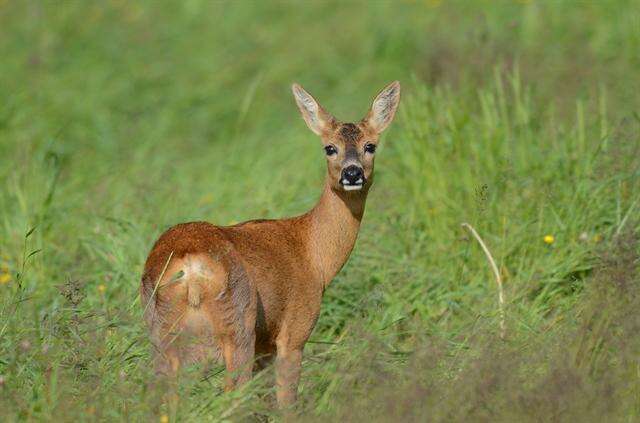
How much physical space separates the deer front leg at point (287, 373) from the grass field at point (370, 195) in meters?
0.09

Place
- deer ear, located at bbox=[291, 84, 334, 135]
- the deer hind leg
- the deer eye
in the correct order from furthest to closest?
deer ear, located at bbox=[291, 84, 334, 135] < the deer eye < the deer hind leg

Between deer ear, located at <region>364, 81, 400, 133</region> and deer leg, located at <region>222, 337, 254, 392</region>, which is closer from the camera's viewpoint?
deer leg, located at <region>222, 337, 254, 392</region>

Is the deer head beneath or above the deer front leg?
above

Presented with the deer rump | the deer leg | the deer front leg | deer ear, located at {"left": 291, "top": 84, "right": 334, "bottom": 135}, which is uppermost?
deer ear, located at {"left": 291, "top": 84, "right": 334, "bottom": 135}

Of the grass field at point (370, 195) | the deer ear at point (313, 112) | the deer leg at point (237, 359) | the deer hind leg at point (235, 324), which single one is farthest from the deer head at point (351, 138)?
the deer leg at point (237, 359)

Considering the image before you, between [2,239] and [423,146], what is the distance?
2.59m

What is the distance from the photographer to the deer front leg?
15.9 ft

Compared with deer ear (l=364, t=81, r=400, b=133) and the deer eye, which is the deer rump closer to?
the deer eye

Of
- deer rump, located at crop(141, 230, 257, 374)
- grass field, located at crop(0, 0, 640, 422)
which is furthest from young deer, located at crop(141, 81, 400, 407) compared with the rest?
grass field, located at crop(0, 0, 640, 422)

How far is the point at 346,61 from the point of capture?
35.3 ft

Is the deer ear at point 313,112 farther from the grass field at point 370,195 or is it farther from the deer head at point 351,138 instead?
the grass field at point 370,195

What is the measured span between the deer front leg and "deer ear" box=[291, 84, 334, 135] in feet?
4.35

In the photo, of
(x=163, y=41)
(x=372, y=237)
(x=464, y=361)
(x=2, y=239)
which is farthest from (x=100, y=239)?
(x=163, y=41)

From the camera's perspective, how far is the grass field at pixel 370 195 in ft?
14.8
